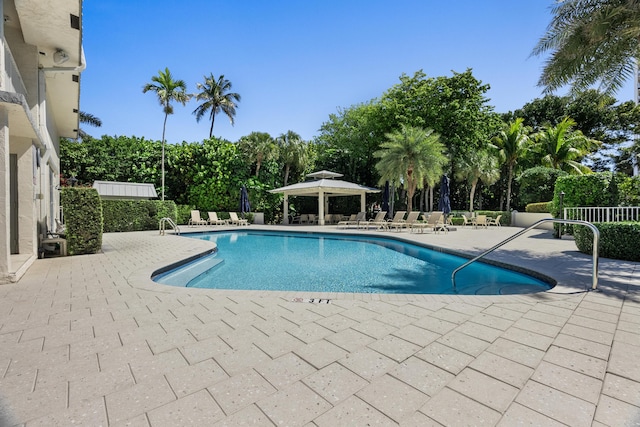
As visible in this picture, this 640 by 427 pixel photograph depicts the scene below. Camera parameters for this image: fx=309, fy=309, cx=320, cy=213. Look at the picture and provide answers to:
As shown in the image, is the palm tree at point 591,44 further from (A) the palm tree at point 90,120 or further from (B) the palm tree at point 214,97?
(A) the palm tree at point 90,120

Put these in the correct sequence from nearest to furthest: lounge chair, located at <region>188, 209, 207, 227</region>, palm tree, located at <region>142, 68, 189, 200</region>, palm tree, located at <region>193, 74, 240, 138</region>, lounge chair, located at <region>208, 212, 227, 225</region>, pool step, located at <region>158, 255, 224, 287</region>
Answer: pool step, located at <region>158, 255, 224, 287</region> < lounge chair, located at <region>188, 209, 207, 227</region> < lounge chair, located at <region>208, 212, 227, 225</region> < palm tree, located at <region>142, 68, 189, 200</region> < palm tree, located at <region>193, 74, 240, 138</region>

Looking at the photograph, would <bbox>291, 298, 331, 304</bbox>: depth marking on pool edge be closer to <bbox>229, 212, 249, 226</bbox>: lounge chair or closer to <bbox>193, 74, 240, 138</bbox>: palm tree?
<bbox>229, 212, 249, 226</bbox>: lounge chair

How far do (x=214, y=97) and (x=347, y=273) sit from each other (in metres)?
27.5

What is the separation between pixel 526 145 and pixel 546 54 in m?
16.0

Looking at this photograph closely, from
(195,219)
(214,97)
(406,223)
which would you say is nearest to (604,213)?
(406,223)

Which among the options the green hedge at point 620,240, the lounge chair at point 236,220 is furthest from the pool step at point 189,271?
the lounge chair at point 236,220

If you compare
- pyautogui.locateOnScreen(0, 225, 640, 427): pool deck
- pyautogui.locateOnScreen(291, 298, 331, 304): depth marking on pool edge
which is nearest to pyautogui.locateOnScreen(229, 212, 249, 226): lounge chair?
pyautogui.locateOnScreen(0, 225, 640, 427): pool deck

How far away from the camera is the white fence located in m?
→ 9.34

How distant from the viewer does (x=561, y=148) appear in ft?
70.1

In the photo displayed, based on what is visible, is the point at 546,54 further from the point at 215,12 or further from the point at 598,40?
the point at 215,12

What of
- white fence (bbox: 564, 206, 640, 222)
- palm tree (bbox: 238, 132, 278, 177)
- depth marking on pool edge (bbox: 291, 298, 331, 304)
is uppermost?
palm tree (bbox: 238, 132, 278, 177)

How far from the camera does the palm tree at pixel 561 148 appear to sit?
21.2 m

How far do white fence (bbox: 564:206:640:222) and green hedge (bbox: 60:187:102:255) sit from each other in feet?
46.9

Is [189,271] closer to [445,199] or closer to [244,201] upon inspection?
[244,201]
